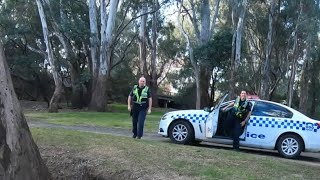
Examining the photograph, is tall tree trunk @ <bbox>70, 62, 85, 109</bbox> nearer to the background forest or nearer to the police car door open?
the background forest

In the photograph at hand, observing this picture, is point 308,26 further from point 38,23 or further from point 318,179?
point 318,179

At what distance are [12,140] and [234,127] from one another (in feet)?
25.0

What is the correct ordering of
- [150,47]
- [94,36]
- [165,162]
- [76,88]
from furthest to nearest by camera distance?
[150,47] → [76,88] → [94,36] → [165,162]

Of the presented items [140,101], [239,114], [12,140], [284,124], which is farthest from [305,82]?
[12,140]

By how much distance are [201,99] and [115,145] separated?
26361mm

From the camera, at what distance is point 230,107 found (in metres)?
12.5

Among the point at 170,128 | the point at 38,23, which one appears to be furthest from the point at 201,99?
the point at 170,128

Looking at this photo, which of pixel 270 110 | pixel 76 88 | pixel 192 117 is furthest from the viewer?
pixel 76 88

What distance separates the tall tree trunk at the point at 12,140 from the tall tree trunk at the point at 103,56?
2349 cm

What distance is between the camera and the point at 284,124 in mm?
12727

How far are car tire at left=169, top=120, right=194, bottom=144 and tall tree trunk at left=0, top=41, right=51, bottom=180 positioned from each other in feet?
24.3

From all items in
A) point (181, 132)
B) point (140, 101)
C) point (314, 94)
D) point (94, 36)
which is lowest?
point (181, 132)

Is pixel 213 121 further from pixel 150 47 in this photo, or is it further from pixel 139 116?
pixel 150 47

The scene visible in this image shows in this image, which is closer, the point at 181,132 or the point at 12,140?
the point at 12,140
